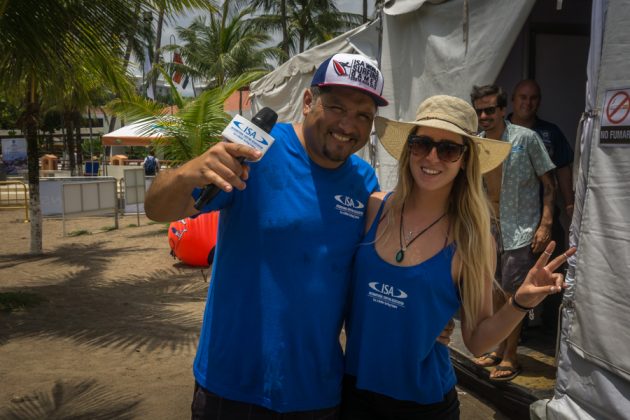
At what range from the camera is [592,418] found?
3029mm

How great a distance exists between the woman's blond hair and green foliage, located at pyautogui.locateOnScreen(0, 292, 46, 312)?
5.75 m

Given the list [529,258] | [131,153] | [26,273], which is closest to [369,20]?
[529,258]

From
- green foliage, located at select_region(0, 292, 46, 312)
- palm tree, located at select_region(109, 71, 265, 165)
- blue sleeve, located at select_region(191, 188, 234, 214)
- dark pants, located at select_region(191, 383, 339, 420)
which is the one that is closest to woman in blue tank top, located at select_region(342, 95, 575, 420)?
dark pants, located at select_region(191, 383, 339, 420)

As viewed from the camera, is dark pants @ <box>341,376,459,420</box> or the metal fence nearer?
dark pants @ <box>341,376,459,420</box>

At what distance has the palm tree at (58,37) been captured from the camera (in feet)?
17.5

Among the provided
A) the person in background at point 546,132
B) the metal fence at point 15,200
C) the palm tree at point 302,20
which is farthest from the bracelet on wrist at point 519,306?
the palm tree at point 302,20

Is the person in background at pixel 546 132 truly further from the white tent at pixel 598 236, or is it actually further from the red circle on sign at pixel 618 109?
the red circle on sign at pixel 618 109

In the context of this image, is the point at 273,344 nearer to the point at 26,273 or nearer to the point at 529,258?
the point at 529,258

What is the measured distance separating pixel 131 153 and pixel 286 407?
47.3 metres

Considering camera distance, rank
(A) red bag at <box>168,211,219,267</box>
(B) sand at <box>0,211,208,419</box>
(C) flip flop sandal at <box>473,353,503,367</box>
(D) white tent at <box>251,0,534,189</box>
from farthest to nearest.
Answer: (A) red bag at <box>168,211,219,267</box>, (C) flip flop sandal at <box>473,353,503,367</box>, (B) sand at <box>0,211,208,419</box>, (D) white tent at <box>251,0,534,189</box>

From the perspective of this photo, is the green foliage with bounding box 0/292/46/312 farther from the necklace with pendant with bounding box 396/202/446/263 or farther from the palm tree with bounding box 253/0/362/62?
the palm tree with bounding box 253/0/362/62

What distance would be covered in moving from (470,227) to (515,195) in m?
2.33

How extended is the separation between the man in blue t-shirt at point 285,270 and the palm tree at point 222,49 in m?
26.6

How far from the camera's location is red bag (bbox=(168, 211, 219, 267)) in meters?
8.25
